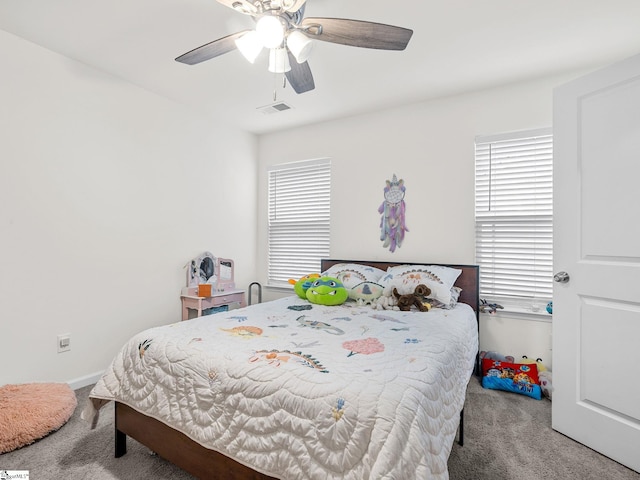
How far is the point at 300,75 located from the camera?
2.02 meters

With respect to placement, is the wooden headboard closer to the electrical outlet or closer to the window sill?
the window sill

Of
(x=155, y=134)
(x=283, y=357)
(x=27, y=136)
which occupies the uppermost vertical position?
(x=155, y=134)

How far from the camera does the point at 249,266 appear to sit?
4230mm

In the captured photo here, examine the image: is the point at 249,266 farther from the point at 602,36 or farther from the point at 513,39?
the point at 602,36

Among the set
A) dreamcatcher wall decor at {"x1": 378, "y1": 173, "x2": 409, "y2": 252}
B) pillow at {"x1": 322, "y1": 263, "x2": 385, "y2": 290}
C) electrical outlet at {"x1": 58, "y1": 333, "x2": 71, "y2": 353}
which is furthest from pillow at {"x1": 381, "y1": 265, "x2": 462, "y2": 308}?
electrical outlet at {"x1": 58, "y1": 333, "x2": 71, "y2": 353}

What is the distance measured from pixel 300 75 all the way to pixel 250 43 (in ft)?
1.32

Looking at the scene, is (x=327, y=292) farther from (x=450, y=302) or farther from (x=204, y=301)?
(x=204, y=301)

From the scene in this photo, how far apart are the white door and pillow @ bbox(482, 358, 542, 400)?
0.44 metres

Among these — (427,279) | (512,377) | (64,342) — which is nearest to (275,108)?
(427,279)

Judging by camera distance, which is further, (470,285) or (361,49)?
(470,285)

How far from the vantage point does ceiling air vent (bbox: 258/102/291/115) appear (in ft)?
10.8

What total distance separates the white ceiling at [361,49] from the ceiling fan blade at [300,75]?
0.33 metres

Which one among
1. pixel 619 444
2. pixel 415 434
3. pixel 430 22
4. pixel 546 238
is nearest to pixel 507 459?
pixel 619 444

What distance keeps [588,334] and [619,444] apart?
55 centimetres
